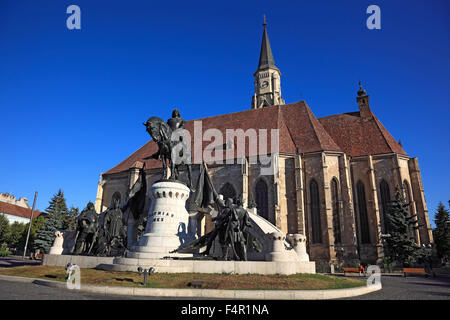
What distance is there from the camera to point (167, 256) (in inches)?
359

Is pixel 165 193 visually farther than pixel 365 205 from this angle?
No

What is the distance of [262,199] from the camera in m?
25.3

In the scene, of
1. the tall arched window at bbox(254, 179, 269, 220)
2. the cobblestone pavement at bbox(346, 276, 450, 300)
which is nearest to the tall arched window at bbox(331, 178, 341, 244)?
the tall arched window at bbox(254, 179, 269, 220)

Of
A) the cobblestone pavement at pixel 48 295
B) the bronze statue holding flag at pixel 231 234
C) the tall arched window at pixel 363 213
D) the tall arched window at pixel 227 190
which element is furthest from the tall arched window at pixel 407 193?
the cobblestone pavement at pixel 48 295

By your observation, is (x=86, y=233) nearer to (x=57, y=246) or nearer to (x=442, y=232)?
(x=57, y=246)

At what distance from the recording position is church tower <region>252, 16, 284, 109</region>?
1727 inches

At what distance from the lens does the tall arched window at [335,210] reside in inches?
909

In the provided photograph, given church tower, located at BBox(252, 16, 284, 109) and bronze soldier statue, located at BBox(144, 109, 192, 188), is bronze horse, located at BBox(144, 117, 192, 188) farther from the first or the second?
church tower, located at BBox(252, 16, 284, 109)

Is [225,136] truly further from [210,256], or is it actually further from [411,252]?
[210,256]
